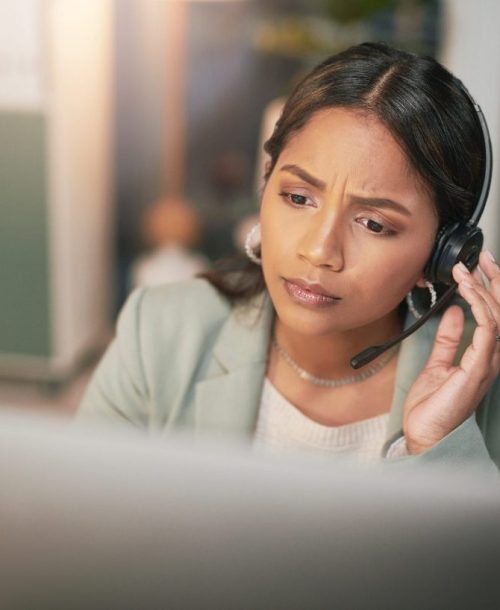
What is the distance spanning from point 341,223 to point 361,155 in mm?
77

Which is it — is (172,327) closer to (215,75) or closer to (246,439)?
(246,439)

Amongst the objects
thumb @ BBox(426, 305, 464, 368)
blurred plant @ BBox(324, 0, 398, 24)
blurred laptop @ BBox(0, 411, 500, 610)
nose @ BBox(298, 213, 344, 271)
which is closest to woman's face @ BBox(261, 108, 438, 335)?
nose @ BBox(298, 213, 344, 271)

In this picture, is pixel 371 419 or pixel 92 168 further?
pixel 92 168

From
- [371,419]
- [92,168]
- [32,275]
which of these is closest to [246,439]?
[371,419]

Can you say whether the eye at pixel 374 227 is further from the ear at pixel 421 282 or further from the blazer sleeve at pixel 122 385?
the blazer sleeve at pixel 122 385

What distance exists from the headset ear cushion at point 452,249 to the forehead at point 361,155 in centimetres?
7

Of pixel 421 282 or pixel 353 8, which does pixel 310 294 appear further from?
pixel 353 8

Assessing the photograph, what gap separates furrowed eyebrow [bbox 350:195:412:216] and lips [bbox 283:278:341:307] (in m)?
0.11

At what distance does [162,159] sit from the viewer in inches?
139

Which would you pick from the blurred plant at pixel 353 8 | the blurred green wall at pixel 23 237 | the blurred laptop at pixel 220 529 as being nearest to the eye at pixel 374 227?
the blurred laptop at pixel 220 529

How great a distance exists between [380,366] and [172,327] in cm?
30

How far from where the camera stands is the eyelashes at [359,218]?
3.03 feet

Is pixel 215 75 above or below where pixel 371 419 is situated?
below

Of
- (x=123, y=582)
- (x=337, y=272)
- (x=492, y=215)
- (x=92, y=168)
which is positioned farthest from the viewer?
(x=92, y=168)
